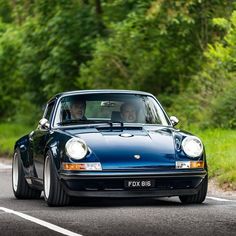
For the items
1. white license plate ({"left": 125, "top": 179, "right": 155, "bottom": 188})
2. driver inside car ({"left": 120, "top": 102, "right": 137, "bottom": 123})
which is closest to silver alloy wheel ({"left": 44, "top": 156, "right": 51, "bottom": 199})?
white license plate ({"left": 125, "top": 179, "right": 155, "bottom": 188})

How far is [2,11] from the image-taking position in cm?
5384

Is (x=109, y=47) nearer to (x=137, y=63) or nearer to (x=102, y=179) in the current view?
(x=137, y=63)

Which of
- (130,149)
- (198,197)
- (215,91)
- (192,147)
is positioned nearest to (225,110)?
(215,91)

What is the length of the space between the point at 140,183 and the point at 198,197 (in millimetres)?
1015

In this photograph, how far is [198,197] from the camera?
12922 mm

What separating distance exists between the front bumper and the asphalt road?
192 millimetres

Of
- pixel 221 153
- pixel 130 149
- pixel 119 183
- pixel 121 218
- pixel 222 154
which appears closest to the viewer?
pixel 121 218

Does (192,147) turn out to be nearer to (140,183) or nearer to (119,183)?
(140,183)

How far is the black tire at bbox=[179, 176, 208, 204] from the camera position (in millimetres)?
12755

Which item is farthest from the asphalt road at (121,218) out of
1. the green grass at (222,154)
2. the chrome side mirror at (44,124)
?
the green grass at (222,154)

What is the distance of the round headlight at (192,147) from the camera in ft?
41.2

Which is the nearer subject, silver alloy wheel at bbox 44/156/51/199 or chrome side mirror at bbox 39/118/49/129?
silver alloy wheel at bbox 44/156/51/199

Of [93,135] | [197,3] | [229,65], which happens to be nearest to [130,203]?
[93,135]

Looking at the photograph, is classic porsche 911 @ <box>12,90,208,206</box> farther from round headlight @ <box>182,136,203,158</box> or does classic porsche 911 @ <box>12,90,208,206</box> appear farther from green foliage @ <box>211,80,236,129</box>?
green foliage @ <box>211,80,236,129</box>
